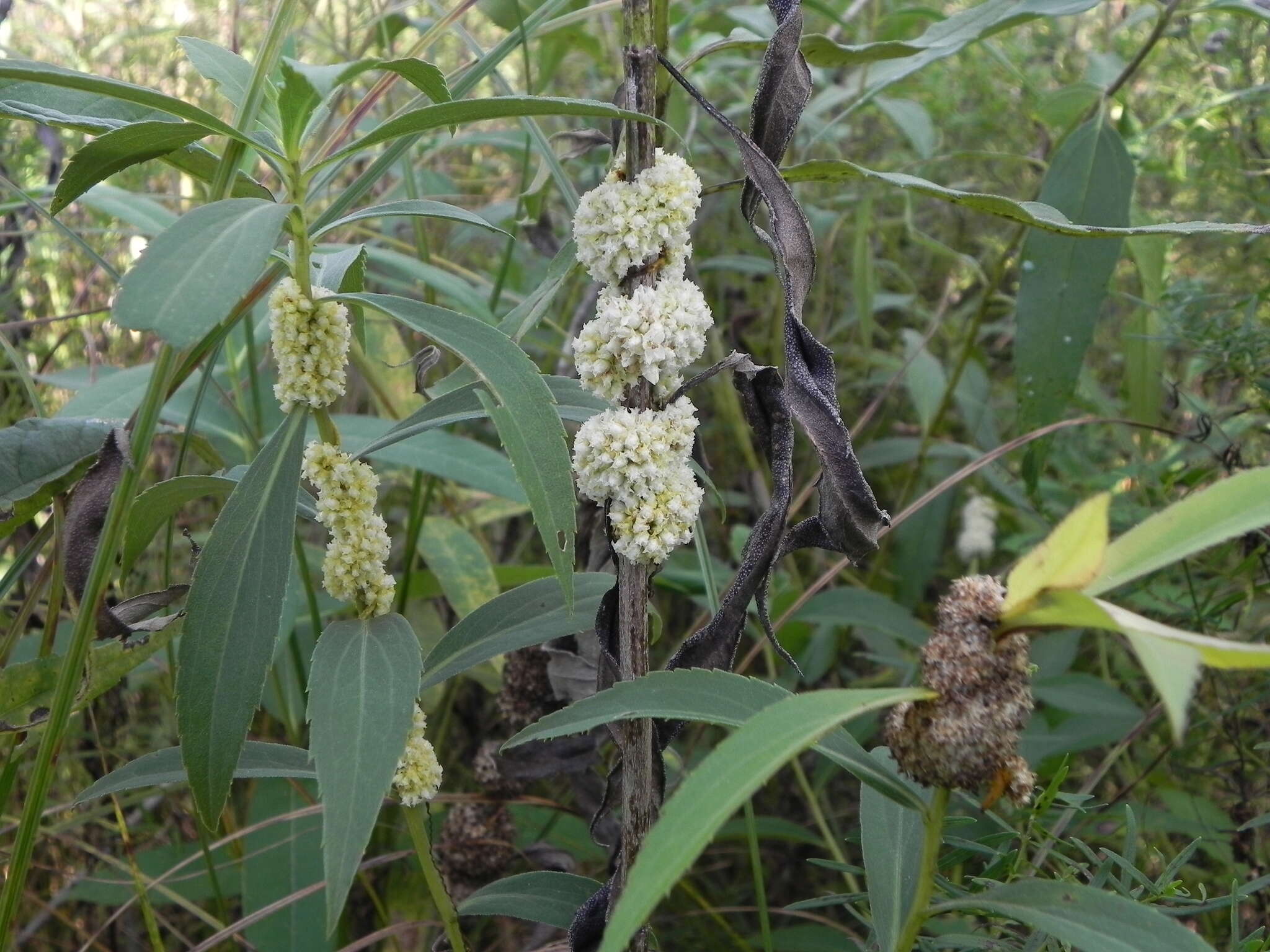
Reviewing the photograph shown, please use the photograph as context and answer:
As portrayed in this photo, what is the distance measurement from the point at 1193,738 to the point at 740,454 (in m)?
0.87

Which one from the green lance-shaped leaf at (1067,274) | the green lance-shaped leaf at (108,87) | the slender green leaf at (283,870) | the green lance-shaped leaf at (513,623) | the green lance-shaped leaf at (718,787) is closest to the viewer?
the green lance-shaped leaf at (718,787)

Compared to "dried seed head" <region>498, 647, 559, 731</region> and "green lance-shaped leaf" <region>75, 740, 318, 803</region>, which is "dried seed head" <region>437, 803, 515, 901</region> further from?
"green lance-shaped leaf" <region>75, 740, 318, 803</region>

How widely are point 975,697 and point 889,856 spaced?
20 cm

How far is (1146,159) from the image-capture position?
5.41 feet

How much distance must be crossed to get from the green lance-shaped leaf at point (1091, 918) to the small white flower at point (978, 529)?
1047mm

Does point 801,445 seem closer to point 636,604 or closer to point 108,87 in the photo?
point 636,604

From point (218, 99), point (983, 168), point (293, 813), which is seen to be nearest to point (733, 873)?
point (293, 813)

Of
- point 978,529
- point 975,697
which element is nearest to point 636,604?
point 975,697

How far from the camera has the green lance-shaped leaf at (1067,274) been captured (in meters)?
1.18

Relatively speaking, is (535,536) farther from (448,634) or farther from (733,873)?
(448,634)

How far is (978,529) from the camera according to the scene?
163cm

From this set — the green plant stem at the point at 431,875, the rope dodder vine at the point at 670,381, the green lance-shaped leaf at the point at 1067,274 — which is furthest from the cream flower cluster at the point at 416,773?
the green lance-shaped leaf at the point at 1067,274

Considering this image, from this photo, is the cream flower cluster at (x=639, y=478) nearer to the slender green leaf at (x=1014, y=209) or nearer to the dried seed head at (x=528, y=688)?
the slender green leaf at (x=1014, y=209)

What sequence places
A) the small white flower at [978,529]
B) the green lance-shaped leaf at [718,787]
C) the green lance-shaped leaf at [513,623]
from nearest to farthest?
the green lance-shaped leaf at [718,787] → the green lance-shaped leaf at [513,623] → the small white flower at [978,529]
